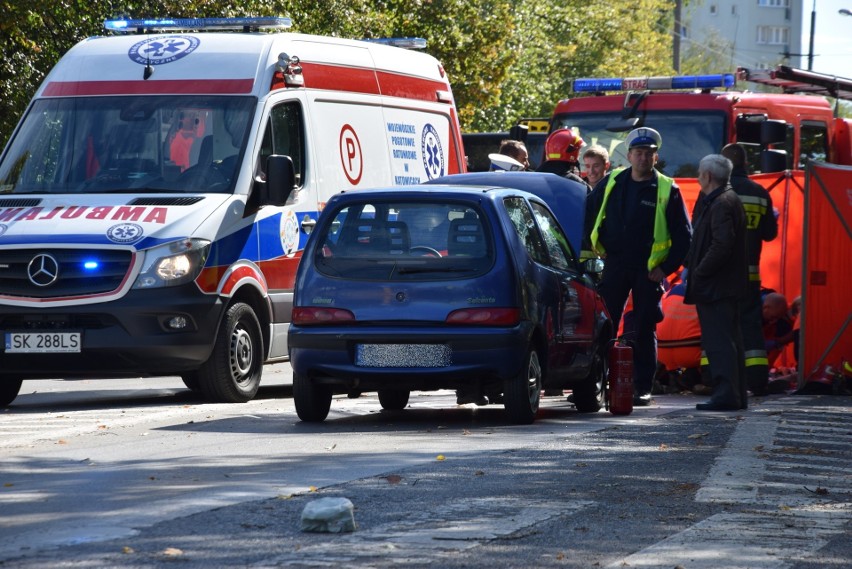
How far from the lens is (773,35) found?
134500 millimetres

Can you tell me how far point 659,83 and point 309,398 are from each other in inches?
389

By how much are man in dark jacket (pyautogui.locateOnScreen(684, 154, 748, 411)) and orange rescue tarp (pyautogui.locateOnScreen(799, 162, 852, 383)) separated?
2.58 metres

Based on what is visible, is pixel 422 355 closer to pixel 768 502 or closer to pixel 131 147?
pixel 768 502

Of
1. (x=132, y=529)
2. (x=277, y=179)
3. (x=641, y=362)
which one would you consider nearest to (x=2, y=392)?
(x=277, y=179)

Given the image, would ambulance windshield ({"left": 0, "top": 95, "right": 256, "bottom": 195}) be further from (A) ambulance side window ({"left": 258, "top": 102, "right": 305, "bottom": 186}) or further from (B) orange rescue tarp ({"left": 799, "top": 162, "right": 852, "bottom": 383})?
(B) orange rescue tarp ({"left": 799, "top": 162, "right": 852, "bottom": 383})

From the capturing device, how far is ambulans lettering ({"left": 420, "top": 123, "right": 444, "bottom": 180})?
16359 mm

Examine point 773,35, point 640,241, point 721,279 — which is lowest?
point 773,35

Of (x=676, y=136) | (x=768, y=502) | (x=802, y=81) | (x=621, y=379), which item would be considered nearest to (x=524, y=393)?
(x=621, y=379)

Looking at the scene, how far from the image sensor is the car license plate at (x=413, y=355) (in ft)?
34.0

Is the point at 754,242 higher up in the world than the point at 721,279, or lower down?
lower down

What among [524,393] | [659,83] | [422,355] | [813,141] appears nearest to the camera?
[422,355]

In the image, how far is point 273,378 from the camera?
50.6 ft

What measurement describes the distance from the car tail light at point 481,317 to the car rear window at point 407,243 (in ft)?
0.74

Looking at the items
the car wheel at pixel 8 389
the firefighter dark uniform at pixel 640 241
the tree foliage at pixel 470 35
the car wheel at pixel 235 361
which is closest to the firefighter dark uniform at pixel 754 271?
the firefighter dark uniform at pixel 640 241
